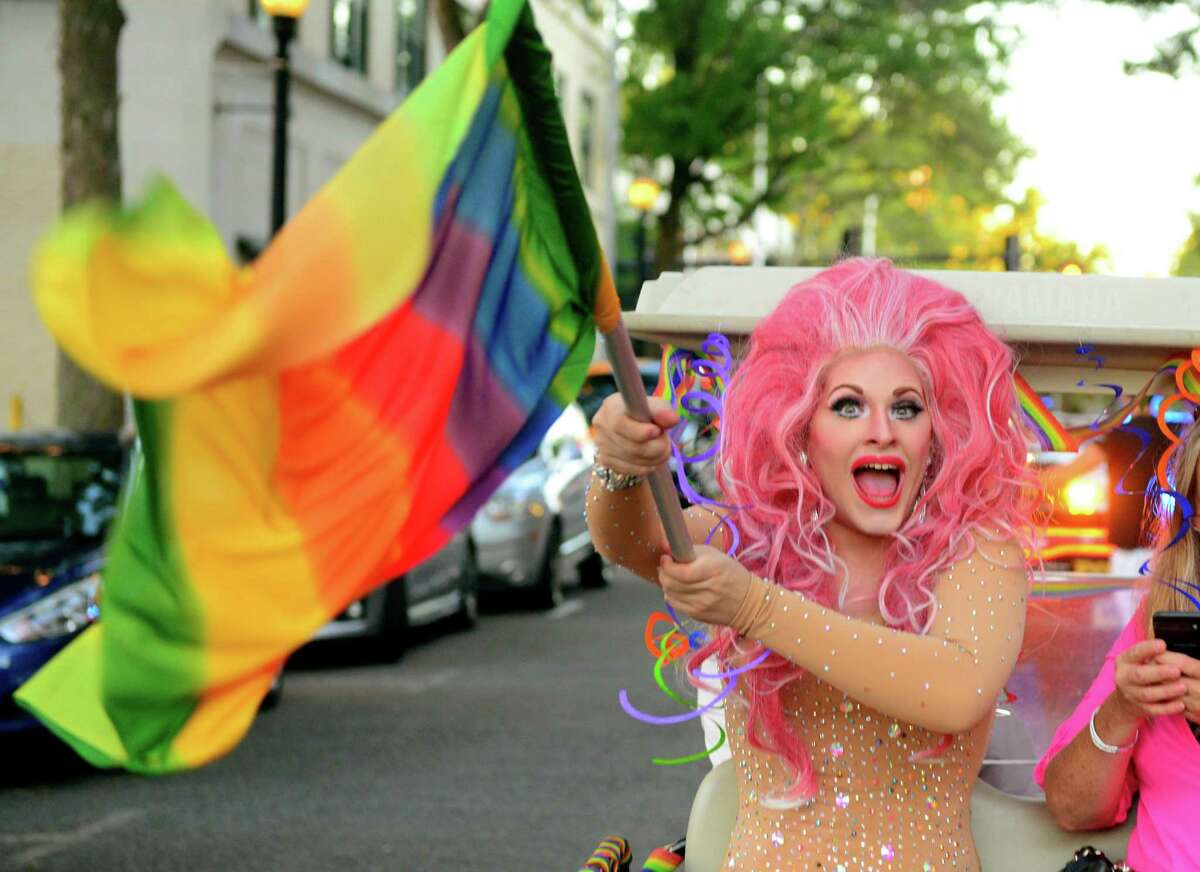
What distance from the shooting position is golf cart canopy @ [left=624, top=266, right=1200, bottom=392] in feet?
10.5

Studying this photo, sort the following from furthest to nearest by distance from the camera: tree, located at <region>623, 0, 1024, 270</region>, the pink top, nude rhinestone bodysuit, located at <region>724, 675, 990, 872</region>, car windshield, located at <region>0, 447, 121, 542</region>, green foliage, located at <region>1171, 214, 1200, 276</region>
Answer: green foliage, located at <region>1171, 214, 1200, 276</region> < tree, located at <region>623, 0, 1024, 270</region> < car windshield, located at <region>0, 447, 121, 542</region> < the pink top < nude rhinestone bodysuit, located at <region>724, 675, 990, 872</region>

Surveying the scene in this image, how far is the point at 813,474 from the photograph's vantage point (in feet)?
9.30

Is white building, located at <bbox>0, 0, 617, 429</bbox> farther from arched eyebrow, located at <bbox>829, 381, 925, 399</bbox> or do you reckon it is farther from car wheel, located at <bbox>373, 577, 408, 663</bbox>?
arched eyebrow, located at <bbox>829, 381, 925, 399</bbox>

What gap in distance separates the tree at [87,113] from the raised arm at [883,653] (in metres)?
11.6

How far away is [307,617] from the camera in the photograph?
1.97 meters

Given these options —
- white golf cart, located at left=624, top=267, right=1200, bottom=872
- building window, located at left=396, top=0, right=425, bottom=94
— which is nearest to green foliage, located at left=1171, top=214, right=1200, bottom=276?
building window, located at left=396, top=0, right=425, bottom=94

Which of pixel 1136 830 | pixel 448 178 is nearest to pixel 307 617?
pixel 448 178

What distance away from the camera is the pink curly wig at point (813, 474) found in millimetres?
2744

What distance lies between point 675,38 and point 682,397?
31.3 m

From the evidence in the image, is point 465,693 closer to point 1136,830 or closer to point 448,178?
point 1136,830

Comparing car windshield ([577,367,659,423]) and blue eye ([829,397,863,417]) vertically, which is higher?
blue eye ([829,397,863,417])

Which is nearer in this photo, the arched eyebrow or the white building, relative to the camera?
the arched eyebrow

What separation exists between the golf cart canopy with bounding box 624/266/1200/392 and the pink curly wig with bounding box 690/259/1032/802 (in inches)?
10.2

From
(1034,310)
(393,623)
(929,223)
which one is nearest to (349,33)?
(393,623)
